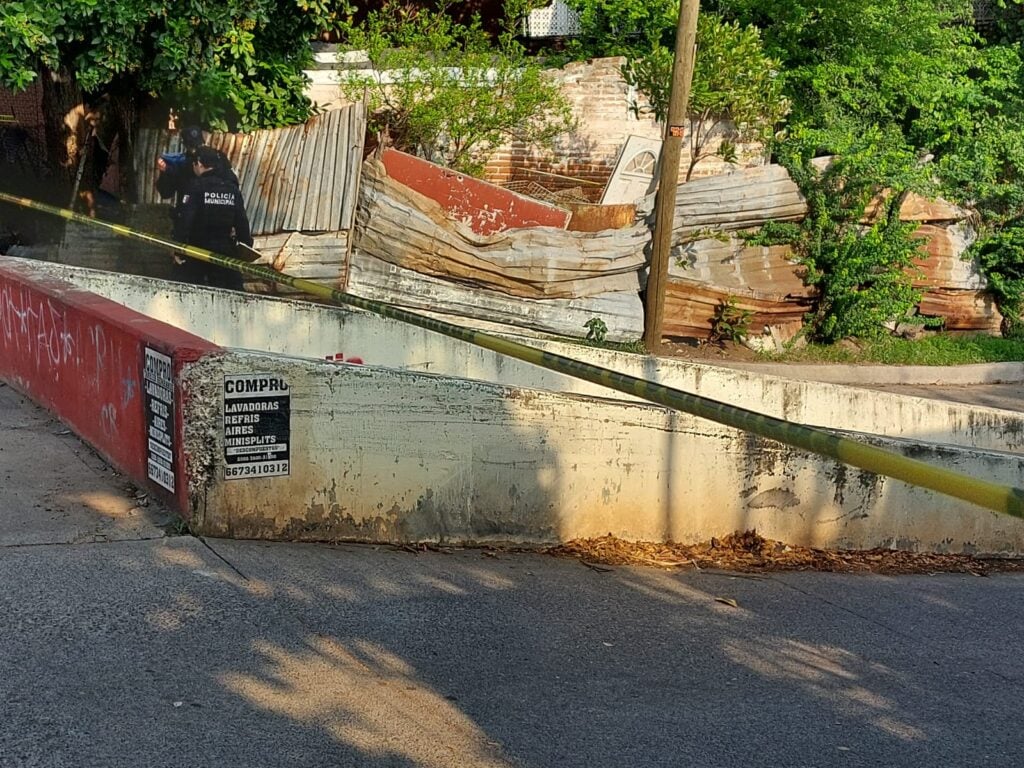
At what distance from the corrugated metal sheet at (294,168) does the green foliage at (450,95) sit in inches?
45.0

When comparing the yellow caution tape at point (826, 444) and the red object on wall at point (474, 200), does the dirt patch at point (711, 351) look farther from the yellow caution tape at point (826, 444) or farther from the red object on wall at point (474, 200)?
the yellow caution tape at point (826, 444)

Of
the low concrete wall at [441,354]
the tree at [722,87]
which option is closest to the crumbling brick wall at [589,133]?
the tree at [722,87]

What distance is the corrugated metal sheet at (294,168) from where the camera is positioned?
13.7 m

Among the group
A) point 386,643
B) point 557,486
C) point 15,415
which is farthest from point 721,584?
point 15,415

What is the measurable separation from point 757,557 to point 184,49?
9186 millimetres

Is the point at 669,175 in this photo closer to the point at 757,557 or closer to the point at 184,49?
the point at 184,49

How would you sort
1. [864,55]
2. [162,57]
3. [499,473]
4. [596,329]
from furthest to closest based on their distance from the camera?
[864,55] → [596,329] → [162,57] → [499,473]

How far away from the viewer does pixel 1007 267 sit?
15438 millimetres

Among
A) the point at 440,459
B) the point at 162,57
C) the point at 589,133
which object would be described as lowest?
the point at 440,459

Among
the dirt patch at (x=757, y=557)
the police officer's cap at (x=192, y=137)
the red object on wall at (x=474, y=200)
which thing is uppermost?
the police officer's cap at (x=192, y=137)

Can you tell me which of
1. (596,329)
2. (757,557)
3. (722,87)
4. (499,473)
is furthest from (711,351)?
(499,473)

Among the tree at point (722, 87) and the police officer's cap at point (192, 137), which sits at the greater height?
the tree at point (722, 87)

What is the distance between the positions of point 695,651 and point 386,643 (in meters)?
1.37

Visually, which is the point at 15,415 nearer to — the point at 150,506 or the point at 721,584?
the point at 150,506
